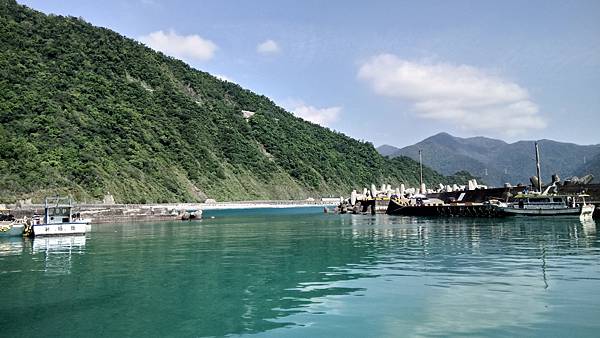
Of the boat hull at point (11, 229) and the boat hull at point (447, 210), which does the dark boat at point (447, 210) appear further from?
the boat hull at point (11, 229)

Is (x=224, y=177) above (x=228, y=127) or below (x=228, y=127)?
below

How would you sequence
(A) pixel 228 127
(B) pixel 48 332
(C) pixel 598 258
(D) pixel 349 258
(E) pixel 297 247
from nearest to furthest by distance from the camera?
(B) pixel 48 332, (C) pixel 598 258, (D) pixel 349 258, (E) pixel 297 247, (A) pixel 228 127

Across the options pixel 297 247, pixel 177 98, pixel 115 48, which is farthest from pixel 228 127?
pixel 297 247

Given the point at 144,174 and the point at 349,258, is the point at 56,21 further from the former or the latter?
the point at 349,258

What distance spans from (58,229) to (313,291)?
136 feet

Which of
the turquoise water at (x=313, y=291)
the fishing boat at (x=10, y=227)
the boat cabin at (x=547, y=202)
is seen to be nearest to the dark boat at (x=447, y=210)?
the boat cabin at (x=547, y=202)

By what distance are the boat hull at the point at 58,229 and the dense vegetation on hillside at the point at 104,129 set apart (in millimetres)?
44342

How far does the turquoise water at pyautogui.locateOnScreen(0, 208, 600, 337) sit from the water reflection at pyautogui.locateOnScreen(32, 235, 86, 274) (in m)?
0.29

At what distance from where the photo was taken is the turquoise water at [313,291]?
14.2 meters

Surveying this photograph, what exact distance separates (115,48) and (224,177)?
207 ft

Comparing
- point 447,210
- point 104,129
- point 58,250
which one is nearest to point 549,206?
point 447,210

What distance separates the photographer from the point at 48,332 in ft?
46.6

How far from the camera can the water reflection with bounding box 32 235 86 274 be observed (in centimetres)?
2844

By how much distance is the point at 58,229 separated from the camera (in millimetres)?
51625
